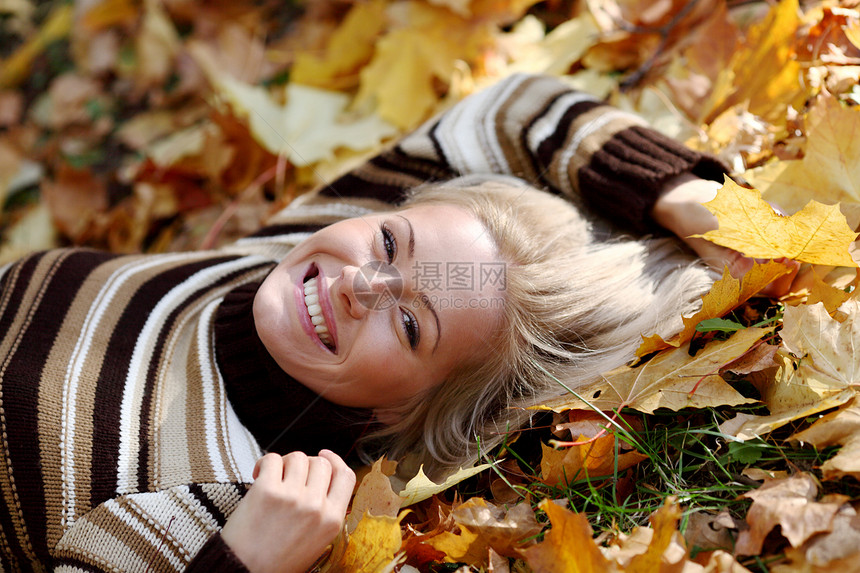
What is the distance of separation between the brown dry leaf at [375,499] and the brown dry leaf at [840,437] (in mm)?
709

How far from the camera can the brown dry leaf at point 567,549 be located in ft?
3.32

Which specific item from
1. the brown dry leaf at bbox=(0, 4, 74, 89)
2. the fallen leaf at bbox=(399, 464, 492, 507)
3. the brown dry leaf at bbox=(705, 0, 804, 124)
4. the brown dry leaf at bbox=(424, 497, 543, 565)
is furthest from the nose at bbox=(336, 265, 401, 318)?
the brown dry leaf at bbox=(0, 4, 74, 89)

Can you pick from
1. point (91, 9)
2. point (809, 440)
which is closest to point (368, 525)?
point (809, 440)

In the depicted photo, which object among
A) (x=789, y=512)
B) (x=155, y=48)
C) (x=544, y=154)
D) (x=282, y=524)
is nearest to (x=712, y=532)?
(x=789, y=512)

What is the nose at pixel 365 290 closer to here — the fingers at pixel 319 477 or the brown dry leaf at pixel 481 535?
the fingers at pixel 319 477

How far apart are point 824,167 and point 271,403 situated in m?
1.36

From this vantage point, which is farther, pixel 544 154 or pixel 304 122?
pixel 304 122

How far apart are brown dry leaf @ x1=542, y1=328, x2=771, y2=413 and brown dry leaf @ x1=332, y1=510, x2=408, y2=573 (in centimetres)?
41

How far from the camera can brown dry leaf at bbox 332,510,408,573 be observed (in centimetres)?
116

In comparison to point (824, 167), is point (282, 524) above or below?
below

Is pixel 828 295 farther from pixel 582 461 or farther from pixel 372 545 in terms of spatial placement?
pixel 372 545

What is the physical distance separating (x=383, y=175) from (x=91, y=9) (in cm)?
190

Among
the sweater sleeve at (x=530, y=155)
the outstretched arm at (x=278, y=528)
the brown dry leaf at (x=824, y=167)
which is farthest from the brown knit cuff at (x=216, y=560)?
the brown dry leaf at (x=824, y=167)

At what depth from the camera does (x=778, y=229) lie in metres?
1.26
